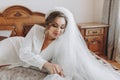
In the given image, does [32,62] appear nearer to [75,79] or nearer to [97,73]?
[75,79]

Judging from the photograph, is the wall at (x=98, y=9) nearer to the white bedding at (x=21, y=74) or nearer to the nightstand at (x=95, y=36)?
the nightstand at (x=95, y=36)

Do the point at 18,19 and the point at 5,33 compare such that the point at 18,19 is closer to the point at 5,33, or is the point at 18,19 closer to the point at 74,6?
the point at 5,33

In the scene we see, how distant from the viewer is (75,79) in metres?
1.51

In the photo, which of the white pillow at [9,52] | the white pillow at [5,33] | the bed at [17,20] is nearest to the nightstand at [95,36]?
the bed at [17,20]

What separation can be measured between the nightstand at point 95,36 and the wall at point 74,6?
1.10 feet

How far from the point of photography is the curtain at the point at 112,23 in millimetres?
3201

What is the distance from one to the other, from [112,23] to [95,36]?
0.34m

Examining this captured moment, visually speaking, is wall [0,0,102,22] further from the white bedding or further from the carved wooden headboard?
the white bedding

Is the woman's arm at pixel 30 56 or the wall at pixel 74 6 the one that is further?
the wall at pixel 74 6

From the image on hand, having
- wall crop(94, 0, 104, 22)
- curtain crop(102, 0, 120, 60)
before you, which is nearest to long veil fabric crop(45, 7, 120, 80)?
curtain crop(102, 0, 120, 60)

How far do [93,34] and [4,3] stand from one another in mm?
1485

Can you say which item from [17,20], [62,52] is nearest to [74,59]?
[62,52]

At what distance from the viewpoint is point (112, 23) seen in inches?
129

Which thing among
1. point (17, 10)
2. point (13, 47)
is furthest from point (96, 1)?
point (13, 47)
